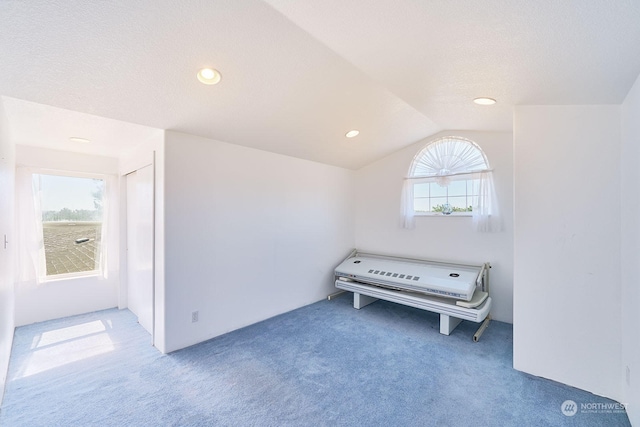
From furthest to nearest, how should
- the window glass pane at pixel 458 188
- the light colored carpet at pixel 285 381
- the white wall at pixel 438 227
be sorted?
the window glass pane at pixel 458 188 → the white wall at pixel 438 227 → the light colored carpet at pixel 285 381

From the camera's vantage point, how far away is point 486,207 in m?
3.33

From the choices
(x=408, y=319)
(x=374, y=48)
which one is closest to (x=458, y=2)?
(x=374, y=48)


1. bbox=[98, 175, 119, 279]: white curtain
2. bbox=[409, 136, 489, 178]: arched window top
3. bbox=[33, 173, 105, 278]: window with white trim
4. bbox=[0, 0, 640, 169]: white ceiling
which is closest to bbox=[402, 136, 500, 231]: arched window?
bbox=[409, 136, 489, 178]: arched window top

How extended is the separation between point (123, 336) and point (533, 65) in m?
4.26

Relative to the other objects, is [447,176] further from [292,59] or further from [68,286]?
[68,286]

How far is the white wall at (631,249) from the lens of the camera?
1571mm

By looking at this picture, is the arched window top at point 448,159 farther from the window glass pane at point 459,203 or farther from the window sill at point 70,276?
the window sill at point 70,276

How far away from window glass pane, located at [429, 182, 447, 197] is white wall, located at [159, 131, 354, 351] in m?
1.49

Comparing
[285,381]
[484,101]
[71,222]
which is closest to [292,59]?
[484,101]

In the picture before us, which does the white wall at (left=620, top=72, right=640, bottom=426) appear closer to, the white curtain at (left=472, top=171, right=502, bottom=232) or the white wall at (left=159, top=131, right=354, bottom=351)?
the white curtain at (left=472, top=171, right=502, bottom=232)

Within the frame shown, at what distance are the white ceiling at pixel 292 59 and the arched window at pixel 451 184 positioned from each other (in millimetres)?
944

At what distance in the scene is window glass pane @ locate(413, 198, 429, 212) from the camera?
3.93 metres

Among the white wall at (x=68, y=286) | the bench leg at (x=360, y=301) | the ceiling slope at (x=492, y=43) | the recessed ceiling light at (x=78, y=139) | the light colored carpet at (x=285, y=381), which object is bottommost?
the light colored carpet at (x=285, y=381)

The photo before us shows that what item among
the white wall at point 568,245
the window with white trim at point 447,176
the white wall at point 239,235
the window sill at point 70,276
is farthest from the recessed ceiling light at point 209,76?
the window sill at point 70,276
